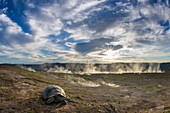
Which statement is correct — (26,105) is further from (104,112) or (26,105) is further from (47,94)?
(104,112)

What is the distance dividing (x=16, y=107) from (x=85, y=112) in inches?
343

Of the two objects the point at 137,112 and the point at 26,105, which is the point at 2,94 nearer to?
the point at 26,105

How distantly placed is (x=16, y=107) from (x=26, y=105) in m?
1.12

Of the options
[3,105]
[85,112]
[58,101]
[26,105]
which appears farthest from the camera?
[58,101]

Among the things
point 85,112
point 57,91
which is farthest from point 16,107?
point 85,112

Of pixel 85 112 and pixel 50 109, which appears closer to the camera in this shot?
pixel 50 109

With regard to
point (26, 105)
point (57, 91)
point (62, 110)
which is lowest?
point (62, 110)

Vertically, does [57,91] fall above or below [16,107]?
above

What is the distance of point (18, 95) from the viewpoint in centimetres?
1591

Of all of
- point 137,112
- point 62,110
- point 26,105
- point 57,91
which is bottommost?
point 137,112

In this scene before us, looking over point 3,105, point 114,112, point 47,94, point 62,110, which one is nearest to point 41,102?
point 47,94

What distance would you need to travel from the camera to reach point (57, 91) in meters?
15.9

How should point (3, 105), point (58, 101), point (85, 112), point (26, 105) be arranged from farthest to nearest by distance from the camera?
point (58, 101)
point (85, 112)
point (26, 105)
point (3, 105)

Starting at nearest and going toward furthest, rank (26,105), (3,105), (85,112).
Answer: (3,105), (26,105), (85,112)
